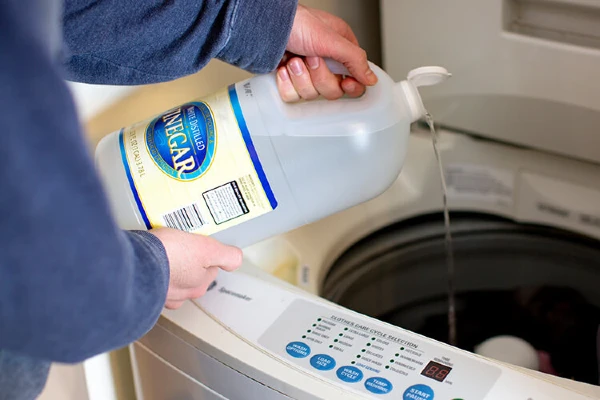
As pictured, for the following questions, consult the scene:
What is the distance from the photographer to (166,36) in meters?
0.77

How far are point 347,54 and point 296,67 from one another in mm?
60

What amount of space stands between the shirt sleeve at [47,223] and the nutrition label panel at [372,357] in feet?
1.07

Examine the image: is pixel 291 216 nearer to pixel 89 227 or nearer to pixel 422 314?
pixel 422 314

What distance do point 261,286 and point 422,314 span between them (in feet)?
1.19

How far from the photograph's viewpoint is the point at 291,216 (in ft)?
2.98

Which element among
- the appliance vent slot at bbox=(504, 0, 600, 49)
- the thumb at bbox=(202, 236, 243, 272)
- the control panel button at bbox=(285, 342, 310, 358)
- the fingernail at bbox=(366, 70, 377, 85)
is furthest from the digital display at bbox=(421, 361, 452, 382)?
the appliance vent slot at bbox=(504, 0, 600, 49)

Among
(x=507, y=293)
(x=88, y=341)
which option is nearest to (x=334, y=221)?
(x=507, y=293)

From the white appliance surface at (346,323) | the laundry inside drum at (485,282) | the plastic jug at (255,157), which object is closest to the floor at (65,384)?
the white appliance surface at (346,323)

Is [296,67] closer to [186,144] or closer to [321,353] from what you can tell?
[186,144]

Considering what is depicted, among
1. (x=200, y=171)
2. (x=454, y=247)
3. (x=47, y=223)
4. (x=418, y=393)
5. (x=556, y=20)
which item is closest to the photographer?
Result: (x=47, y=223)

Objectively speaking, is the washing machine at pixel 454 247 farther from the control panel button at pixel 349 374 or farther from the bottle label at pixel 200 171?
the bottle label at pixel 200 171

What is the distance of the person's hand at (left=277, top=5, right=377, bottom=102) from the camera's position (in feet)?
2.87

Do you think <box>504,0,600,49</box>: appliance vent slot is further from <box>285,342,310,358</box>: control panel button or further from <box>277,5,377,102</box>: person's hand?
<box>285,342,310,358</box>: control panel button

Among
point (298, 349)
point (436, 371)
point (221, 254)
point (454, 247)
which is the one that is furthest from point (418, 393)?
point (454, 247)
